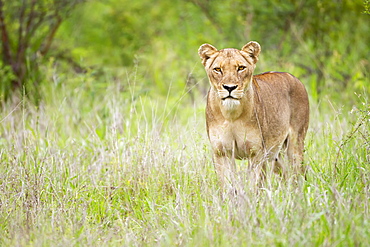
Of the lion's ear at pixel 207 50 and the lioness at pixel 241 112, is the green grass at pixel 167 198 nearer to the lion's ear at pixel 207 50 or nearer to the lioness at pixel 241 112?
the lioness at pixel 241 112

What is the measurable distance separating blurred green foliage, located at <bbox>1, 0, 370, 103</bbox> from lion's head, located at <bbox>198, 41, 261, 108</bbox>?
12.8ft

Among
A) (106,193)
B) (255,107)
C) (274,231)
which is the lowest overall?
(106,193)

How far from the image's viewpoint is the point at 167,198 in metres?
5.59

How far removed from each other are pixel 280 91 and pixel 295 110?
307 mm

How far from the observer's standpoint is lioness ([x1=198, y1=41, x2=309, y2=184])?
16.8 feet

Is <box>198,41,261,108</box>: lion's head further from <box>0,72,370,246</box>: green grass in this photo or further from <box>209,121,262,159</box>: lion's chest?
<box>0,72,370,246</box>: green grass

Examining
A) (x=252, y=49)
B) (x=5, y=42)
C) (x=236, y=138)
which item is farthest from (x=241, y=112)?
(x=5, y=42)

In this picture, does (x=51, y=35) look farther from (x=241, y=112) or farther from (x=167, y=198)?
(x=241, y=112)

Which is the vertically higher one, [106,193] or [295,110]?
[295,110]

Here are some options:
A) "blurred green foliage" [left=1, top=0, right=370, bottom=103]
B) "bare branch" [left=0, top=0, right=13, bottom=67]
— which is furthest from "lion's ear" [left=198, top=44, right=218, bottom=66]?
"bare branch" [left=0, top=0, right=13, bottom=67]

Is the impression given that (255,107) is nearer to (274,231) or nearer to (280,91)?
(280,91)

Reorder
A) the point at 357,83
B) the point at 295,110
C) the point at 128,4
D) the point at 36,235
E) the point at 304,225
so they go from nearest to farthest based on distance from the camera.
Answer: the point at 304,225 < the point at 36,235 < the point at 295,110 < the point at 357,83 < the point at 128,4

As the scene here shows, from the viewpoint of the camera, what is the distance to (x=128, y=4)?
567 inches

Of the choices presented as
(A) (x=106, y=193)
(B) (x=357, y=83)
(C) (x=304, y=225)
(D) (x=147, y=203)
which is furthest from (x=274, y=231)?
(B) (x=357, y=83)
